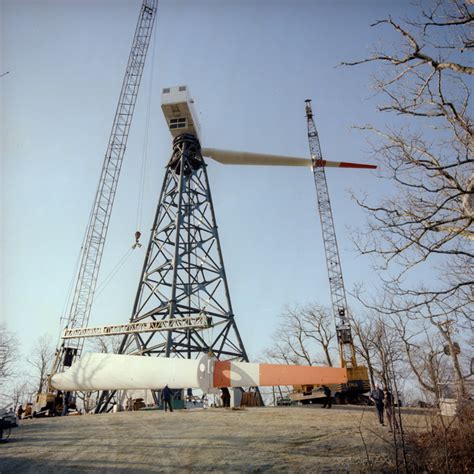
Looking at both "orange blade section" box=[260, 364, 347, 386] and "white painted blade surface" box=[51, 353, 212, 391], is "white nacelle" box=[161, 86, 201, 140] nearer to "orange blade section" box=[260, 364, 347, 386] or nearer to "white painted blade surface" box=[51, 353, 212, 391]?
"white painted blade surface" box=[51, 353, 212, 391]

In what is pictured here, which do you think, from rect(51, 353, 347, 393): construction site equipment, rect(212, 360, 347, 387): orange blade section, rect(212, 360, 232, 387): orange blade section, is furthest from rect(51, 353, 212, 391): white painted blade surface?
rect(212, 360, 347, 387): orange blade section

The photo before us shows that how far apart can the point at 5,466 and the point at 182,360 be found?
1164 cm

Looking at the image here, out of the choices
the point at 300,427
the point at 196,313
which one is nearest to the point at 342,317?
the point at 196,313

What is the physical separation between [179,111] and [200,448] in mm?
27446

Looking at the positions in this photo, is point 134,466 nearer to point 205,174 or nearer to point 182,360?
point 182,360

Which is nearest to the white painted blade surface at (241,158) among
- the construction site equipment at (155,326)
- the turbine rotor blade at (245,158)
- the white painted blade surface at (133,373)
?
the turbine rotor blade at (245,158)

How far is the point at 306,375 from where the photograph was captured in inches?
604

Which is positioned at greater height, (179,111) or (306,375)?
(179,111)

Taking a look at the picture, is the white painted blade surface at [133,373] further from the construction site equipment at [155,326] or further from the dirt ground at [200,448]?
the dirt ground at [200,448]

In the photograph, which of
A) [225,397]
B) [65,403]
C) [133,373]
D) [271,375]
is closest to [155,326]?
[133,373]

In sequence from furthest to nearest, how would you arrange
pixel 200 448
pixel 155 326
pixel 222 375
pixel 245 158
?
1. pixel 245 158
2. pixel 155 326
3. pixel 222 375
4. pixel 200 448

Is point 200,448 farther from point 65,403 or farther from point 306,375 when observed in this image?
point 65,403

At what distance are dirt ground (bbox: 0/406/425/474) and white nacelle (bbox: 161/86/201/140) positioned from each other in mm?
24639

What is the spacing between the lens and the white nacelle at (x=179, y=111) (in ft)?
99.5
